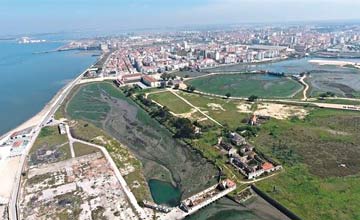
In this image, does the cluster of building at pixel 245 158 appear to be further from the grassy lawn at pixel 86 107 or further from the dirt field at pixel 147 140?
the grassy lawn at pixel 86 107

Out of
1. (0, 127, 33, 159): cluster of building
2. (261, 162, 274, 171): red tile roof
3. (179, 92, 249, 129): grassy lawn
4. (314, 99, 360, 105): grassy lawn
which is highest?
(0, 127, 33, 159): cluster of building

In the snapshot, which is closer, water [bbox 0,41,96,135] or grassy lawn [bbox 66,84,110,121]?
grassy lawn [bbox 66,84,110,121]

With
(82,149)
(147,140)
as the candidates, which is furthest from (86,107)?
(147,140)

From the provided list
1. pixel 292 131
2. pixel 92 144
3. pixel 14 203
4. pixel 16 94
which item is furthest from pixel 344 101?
pixel 16 94

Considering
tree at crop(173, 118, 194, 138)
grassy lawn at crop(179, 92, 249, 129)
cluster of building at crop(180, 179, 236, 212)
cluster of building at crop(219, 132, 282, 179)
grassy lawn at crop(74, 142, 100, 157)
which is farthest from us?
grassy lawn at crop(179, 92, 249, 129)

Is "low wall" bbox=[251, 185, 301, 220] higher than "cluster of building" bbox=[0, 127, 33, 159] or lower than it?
lower

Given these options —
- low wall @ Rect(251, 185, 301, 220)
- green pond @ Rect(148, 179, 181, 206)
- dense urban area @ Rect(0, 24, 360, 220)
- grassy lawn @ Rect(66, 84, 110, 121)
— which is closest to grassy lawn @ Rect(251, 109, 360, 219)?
dense urban area @ Rect(0, 24, 360, 220)

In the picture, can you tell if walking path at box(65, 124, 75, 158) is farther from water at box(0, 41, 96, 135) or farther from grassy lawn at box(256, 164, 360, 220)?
grassy lawn at box(256, 164, 360, 220)
